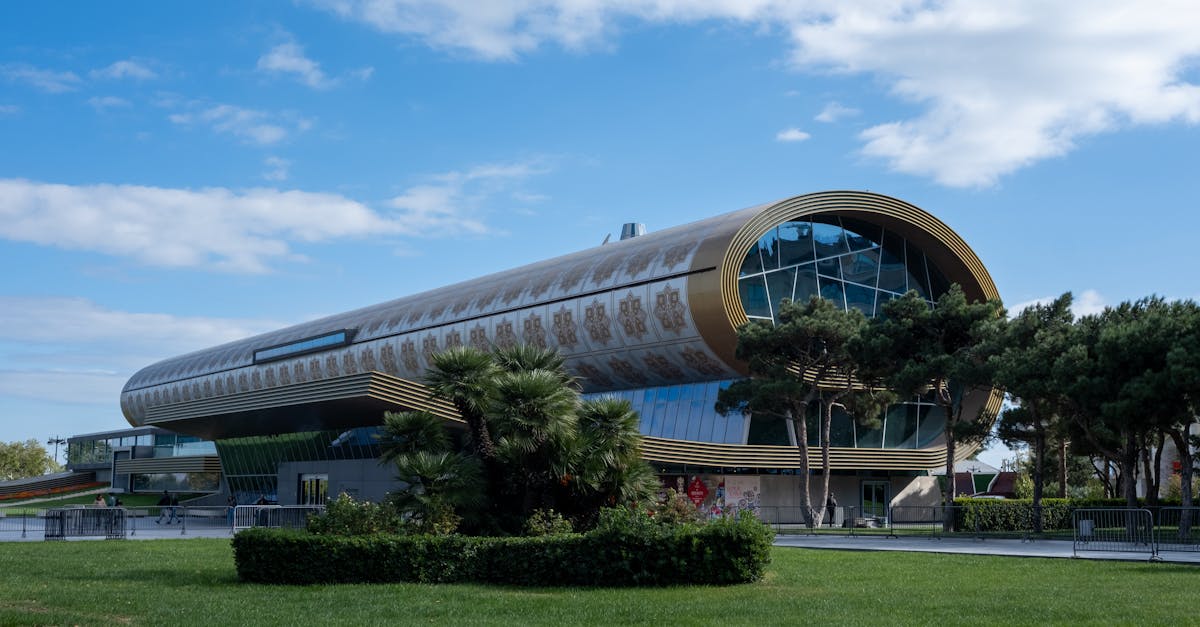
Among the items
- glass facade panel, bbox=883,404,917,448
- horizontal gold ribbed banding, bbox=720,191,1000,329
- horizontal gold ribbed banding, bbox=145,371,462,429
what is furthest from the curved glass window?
horizontal gold ribbed banding, bbox=145,371,462,429

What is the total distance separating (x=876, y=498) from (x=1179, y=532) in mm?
23078

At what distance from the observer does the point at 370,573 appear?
62.4 ft

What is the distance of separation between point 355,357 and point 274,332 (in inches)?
666

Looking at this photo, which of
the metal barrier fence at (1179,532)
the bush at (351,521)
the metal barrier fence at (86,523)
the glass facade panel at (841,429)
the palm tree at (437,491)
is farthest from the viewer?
the glass facade panel at (841,429)

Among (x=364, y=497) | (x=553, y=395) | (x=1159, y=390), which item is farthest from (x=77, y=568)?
(x=1159, y=390)

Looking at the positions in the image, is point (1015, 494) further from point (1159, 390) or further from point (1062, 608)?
point (1062, 608)

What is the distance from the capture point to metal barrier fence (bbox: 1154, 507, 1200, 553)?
28219 mm

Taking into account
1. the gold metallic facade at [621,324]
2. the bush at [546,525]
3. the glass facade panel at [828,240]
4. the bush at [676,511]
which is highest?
the glass facade panel at [828,240]

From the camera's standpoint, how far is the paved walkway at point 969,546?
25.5 meters

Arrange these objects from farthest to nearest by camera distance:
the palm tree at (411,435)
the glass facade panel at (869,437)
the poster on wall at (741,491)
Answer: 1. the glass facade panel at (869,437)
2. the poster on wall at (741,491)
3. the palm tree at (411,435)

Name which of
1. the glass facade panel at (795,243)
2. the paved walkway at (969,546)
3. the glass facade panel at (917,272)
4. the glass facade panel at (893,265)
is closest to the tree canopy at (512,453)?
the paved walkway at (969,546)

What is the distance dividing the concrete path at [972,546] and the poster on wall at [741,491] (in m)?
11.5

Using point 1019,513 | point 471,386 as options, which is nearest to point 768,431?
point 1019,513

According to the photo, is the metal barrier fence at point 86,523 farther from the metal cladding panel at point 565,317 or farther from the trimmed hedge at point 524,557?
the trimmed hedge at point 524,557
